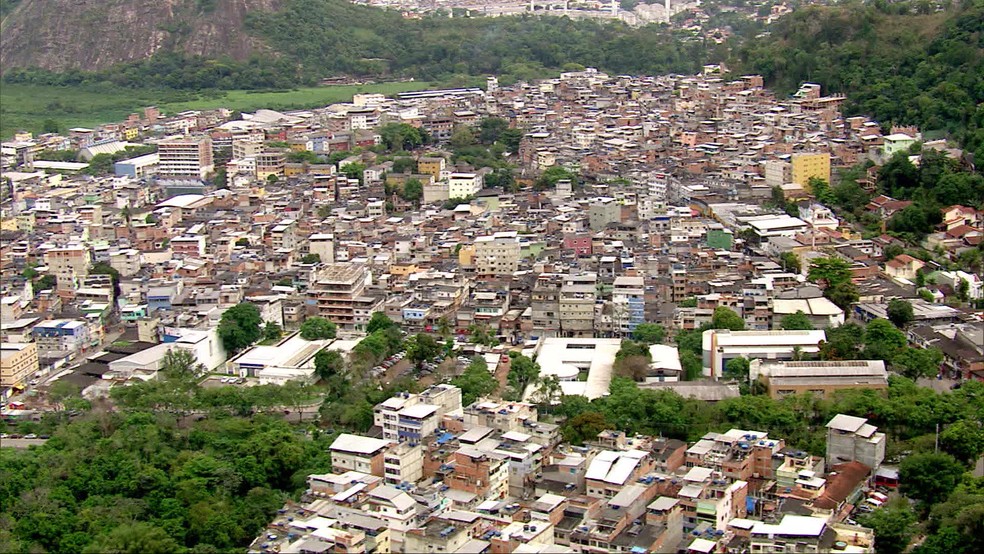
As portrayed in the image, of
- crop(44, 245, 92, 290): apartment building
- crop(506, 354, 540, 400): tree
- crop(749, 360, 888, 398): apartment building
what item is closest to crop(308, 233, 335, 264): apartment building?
crop(44, 245, 92, 290): apartment building

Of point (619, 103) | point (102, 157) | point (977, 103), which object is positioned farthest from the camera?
point (619, 103)

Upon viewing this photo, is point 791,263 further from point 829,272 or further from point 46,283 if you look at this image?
point 46,283

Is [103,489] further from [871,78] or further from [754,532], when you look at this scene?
[871,78]

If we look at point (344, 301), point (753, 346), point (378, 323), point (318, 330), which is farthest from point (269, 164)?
point (753, 346)

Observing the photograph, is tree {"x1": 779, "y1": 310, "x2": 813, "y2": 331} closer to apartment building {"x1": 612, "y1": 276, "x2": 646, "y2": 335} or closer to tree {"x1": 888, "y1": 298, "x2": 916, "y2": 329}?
tree {"x1": 888, "y1": 298, "x2": 916, "y2": 329}

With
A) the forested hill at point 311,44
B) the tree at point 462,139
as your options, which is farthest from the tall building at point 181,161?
the forested hill at point 311,44

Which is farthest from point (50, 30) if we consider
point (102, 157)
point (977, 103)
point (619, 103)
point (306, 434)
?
point (306, 434)

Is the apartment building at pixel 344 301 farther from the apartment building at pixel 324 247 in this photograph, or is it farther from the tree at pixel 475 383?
the tree at pixel 475 383
